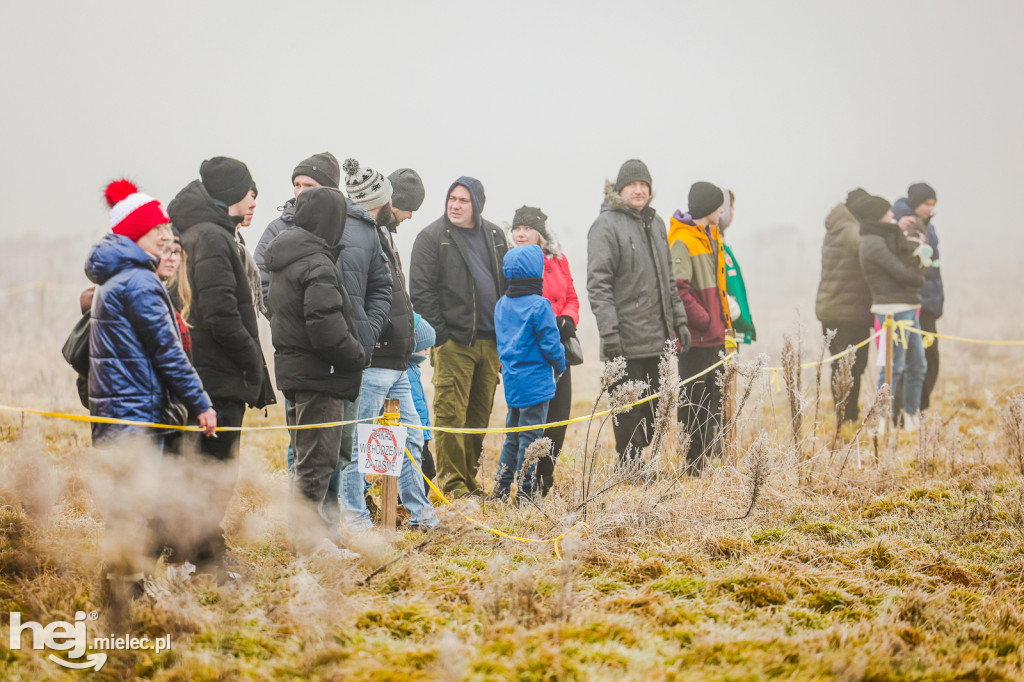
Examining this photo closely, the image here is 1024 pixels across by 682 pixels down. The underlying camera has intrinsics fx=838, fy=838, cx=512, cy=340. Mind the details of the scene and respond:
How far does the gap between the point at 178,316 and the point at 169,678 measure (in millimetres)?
1571

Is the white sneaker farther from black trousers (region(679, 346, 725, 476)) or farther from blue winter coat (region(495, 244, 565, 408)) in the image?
black trousers (region(679, 346, 725, 476))

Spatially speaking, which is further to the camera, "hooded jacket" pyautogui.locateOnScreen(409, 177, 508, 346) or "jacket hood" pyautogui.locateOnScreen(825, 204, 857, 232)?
"jacket hood" pyautogui.locateOnScreen(825, 204, 857, 232)

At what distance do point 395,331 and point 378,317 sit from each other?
21 centimetres

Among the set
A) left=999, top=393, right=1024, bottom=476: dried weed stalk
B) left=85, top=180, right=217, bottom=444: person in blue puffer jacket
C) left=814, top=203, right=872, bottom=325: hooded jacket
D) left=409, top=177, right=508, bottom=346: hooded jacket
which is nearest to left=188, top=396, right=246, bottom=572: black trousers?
left=85, top=180, right=217, bottom=444: person in blue puffer jacket

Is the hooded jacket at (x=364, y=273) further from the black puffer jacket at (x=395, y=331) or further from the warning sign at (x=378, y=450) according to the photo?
the warning sign at (x=378, y=450)

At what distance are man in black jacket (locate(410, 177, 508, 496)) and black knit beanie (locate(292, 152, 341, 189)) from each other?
114 centimetres

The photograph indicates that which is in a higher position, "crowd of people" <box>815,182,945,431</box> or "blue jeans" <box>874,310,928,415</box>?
"crowd of people" <box>815,182,945,431</box>

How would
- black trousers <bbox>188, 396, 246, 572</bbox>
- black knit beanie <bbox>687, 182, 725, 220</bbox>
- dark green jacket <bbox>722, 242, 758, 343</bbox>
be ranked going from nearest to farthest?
black trousers <bbox>188, 396, 246, 572</bbox>, black knit beanie <bbox>687, 182, 725, 220</bbox>, dark green jacket <bbox>722, 242, 758, 343</bbox>

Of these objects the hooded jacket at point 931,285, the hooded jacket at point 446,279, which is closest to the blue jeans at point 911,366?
the hooded jacket at point 931,285

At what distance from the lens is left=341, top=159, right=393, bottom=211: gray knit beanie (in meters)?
5.12

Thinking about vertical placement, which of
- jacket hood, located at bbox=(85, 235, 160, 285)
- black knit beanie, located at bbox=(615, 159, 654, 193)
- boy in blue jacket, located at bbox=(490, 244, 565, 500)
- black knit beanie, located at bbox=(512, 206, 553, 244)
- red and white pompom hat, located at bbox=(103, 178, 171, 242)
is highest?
black knit beanie, located at bbox=(615, 159, 654, 193)

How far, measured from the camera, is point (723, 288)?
689 centimetres

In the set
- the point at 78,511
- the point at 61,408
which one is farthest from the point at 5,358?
the point at 78,511

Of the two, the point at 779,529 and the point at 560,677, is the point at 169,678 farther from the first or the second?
the point at 779,529
